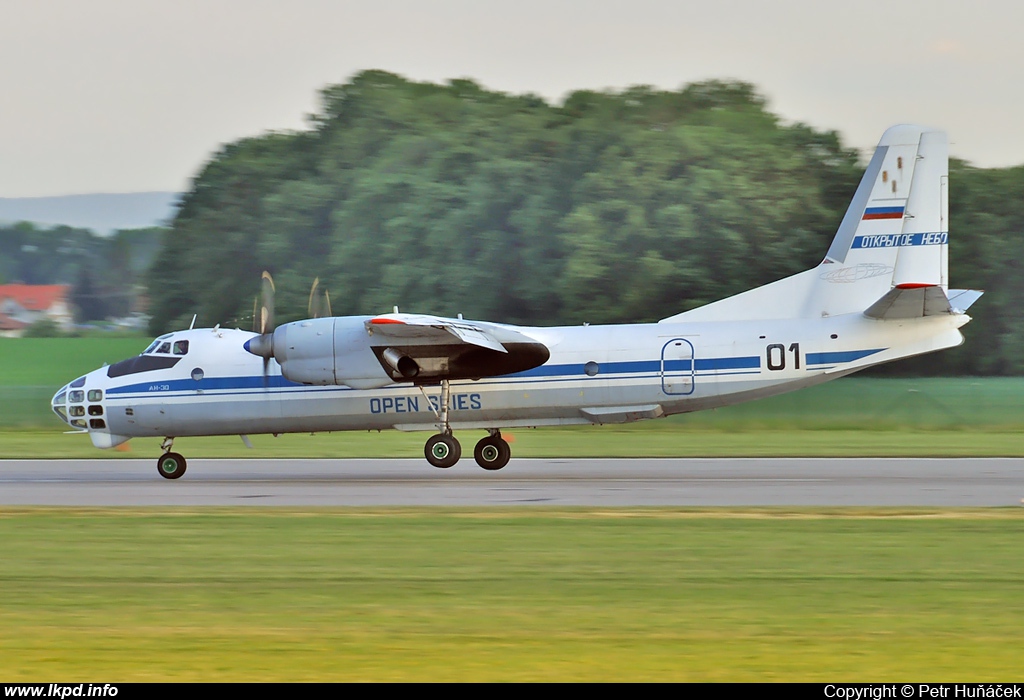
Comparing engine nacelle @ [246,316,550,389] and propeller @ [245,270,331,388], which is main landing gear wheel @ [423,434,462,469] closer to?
engine nacelle @ [246,316,550,389]

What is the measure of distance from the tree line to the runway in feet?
43.1

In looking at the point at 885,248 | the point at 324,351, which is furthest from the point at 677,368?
the point at 324,351

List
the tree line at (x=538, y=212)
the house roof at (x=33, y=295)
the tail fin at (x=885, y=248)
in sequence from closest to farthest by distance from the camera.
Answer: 1. the tail fin at (x=885, y=248)
2. the tree line at (x=538, y=212)
3. the house roof at (x=33, y=295)

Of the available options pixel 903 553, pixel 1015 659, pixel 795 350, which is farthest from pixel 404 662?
pixel 795 350

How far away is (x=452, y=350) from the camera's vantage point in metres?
20.4

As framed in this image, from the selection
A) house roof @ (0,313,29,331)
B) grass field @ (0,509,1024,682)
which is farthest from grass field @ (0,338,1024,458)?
house roof @ (0,313,29,331)

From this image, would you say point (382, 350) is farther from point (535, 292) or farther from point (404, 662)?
point (535, 292)

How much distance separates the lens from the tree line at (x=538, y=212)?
3569 cm

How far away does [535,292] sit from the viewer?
36531mm

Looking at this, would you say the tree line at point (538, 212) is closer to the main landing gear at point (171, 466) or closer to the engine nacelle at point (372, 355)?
the engine nacelle at point (372, 355)

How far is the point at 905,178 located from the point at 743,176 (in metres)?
16.1

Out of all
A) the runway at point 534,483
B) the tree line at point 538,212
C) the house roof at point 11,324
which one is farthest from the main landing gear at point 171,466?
the house roof at point 11,324

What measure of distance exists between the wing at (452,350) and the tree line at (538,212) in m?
14.3

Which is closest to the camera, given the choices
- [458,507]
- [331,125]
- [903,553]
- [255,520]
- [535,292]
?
[903,553]
